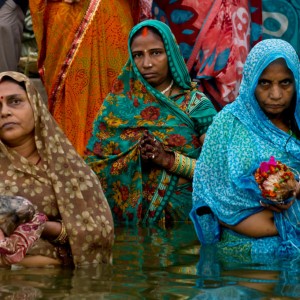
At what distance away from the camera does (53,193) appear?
7.16 meters

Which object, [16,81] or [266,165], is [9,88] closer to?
[16,81]

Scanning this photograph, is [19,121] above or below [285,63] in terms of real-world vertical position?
below

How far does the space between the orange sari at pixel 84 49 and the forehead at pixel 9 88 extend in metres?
3.60

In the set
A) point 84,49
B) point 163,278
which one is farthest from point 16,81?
point 84,49

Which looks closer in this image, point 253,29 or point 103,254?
point 103,254

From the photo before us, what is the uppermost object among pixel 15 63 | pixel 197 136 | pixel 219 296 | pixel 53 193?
pixel 15 63

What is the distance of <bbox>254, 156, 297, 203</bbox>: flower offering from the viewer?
7480 millimetres

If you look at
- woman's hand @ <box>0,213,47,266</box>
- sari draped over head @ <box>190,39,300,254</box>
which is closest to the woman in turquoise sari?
sari draped over head @ <box>190,39,300,254</box>

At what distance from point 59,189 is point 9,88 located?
26.5 inches

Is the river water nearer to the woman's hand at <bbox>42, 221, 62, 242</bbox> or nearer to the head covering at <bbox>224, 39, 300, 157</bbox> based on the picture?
the woman's hand at <bbox>42, 221, 62, 242</bbox>

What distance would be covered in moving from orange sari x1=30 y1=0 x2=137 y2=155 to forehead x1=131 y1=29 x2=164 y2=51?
106 cm

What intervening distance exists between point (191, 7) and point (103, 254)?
432cm

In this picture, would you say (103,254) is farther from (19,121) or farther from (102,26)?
(102,26)

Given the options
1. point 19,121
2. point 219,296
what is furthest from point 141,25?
point 219,296
